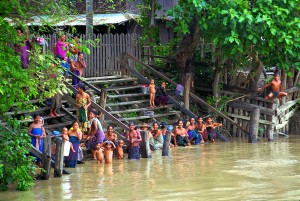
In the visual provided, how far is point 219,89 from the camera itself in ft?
89.7

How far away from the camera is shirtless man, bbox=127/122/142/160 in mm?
21312

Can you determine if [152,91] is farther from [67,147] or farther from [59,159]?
[59,159]

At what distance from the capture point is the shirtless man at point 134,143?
21312 mm

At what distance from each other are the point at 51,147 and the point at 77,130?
1174 mm

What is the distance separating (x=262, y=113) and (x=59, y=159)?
33.7 feet

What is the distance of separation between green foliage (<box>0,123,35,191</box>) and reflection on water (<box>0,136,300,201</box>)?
0.23 meters

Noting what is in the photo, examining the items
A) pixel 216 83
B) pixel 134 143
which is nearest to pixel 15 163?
pixel 134 143

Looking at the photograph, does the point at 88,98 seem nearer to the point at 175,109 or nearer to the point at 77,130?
the point at 77,130

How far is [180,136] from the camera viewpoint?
24281 millimetres

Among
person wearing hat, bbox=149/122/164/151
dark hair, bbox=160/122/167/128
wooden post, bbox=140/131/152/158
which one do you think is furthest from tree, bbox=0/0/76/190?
dark hair, bbox=160/122/167/128

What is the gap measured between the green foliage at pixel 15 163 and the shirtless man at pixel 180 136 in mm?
8155

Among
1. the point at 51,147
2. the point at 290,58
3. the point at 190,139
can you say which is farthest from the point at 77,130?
the point at 290,58

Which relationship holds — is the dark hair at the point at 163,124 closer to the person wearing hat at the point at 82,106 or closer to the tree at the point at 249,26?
the person wearing hat at the point at 82,106

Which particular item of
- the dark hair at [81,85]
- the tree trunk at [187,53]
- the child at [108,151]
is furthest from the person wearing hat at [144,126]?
the tree trunk at [187,53]
